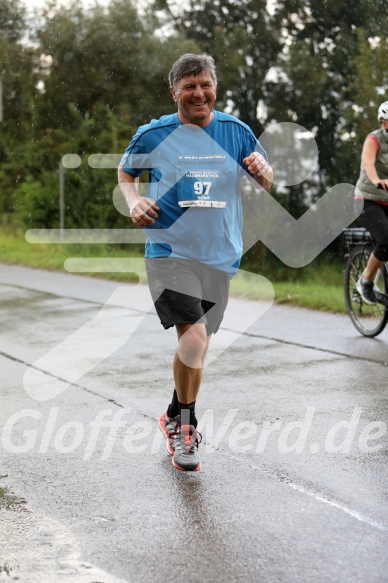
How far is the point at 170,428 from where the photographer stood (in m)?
5.58

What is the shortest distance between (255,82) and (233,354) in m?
19.8

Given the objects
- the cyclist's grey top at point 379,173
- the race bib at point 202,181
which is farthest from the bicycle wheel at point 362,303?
the race bib at point 202,181

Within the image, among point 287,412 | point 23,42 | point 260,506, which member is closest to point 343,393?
point 287,412

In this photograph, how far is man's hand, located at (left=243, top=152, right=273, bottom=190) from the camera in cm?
515

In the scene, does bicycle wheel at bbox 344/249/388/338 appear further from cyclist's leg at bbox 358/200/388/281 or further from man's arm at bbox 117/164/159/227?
man's arm at bbox 117/164/159/227

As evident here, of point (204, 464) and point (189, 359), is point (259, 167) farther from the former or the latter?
point (204, 464)

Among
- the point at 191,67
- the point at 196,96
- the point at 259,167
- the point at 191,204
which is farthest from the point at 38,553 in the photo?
the point at 191,67

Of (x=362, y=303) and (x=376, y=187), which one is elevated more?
(x=376, y=187)

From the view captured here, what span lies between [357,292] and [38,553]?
6271 mm

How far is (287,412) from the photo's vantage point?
253 inches

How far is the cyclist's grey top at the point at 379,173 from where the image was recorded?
Result: 895 centimetres

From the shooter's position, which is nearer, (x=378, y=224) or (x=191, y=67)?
(x=191, y=67)

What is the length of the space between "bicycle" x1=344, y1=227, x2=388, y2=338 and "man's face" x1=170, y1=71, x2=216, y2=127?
4.41m

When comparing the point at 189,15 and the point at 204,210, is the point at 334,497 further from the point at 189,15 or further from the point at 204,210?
the point at 189,15
